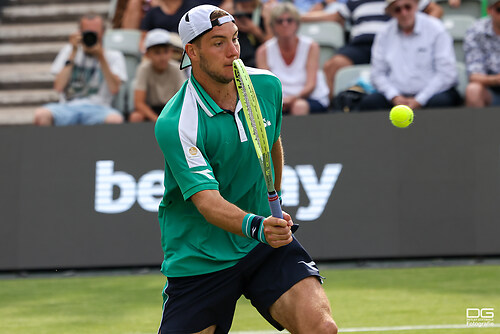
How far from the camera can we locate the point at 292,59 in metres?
9.35

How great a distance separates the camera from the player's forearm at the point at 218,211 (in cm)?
355

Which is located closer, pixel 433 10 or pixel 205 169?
pixel 205 169

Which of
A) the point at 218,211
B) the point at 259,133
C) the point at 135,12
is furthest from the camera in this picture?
the point at 135,12

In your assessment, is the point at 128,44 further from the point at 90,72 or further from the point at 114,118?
the point at 114,118

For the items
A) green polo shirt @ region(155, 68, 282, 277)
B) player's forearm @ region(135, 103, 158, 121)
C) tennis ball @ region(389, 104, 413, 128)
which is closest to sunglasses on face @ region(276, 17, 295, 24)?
player's forearm @ region(135, 103, 158, 121)

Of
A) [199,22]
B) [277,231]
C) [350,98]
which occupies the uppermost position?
[199,22]

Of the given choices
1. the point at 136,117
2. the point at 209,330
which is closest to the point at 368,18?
the point at 136,117

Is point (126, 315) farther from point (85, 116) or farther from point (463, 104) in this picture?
point (463, 104)

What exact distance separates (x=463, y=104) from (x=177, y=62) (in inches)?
130

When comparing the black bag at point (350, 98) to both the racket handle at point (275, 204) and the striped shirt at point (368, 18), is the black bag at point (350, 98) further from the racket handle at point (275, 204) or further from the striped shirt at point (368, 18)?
the racket handle at point (275, 204)

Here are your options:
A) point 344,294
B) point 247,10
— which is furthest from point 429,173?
point 247,10

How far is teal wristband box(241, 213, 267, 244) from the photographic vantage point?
3393mm

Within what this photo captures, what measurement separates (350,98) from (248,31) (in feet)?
6.21

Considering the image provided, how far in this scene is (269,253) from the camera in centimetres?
403
